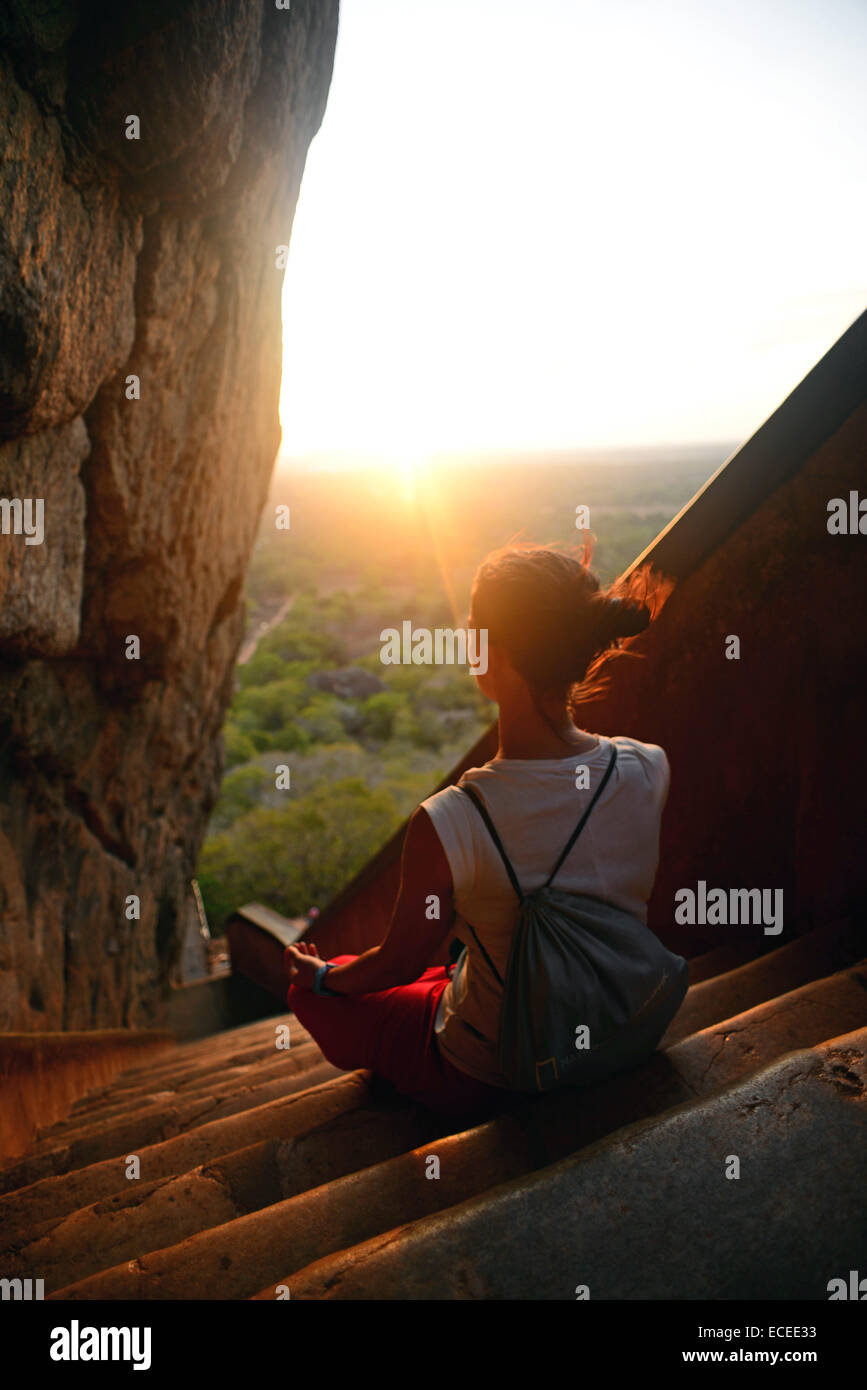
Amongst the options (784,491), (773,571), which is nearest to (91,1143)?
→ (773,571)

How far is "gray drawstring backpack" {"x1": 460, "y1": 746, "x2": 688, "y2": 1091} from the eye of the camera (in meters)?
1.60

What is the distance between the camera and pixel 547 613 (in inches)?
61.7

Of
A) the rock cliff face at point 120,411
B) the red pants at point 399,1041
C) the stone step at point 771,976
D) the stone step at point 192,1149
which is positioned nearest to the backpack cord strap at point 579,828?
the red pants at point 399,1041

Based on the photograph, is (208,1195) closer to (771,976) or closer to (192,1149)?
(192,1149)

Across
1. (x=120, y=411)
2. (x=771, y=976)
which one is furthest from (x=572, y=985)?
(x=120, y=411)

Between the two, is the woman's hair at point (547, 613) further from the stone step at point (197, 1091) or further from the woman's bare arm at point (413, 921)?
the stone step at point (197, 1091)

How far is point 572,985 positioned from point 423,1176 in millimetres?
499

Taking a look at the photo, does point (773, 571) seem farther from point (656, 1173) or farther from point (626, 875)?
point (656, 1173)

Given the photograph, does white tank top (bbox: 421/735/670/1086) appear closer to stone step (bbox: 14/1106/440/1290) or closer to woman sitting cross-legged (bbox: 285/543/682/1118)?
woman sitting cross-legged (bbox: 285/543/682/1118)

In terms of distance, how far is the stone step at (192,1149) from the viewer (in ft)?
6.81

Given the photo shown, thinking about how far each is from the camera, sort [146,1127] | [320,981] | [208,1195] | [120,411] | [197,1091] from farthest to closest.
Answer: [120,411] < [197,1091] < [146,1127] < [320,981] < [208,1195]

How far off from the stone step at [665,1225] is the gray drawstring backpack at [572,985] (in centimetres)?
26

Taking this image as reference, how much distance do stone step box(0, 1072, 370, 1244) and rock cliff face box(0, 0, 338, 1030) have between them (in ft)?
5.86

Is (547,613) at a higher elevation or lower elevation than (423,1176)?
higher
